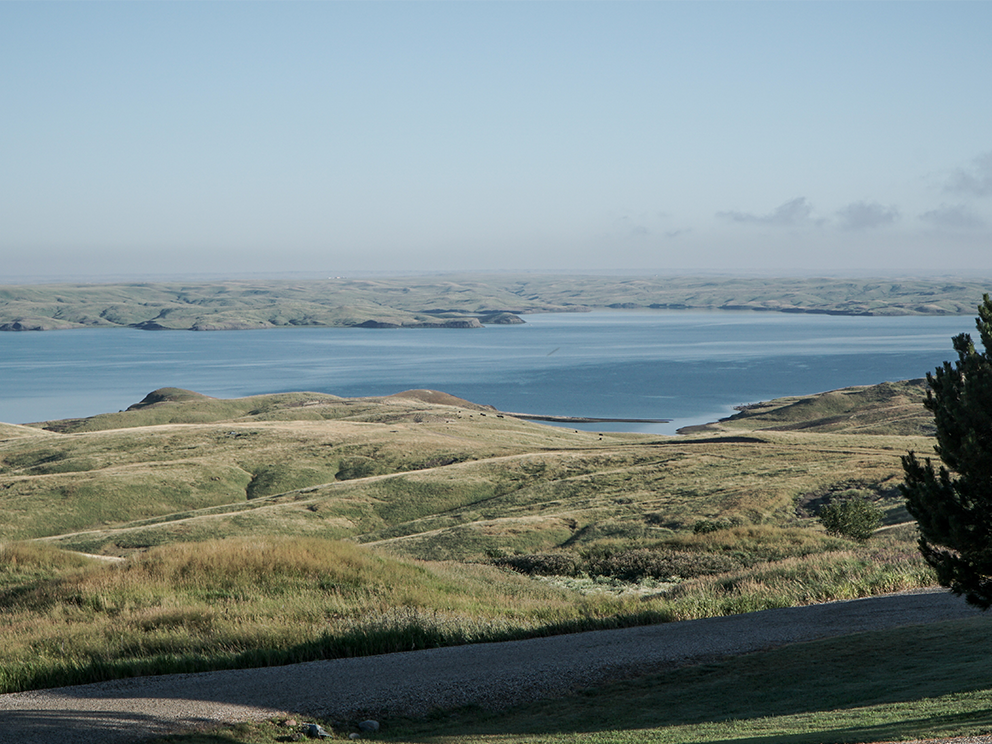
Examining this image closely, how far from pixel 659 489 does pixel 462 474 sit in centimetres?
1495

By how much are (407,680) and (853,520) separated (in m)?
24.4

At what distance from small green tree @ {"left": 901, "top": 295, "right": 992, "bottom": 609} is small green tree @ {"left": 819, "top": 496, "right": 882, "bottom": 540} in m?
19.3

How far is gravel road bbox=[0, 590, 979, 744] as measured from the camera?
1083 cm

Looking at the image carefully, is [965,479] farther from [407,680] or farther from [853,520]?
[853,520]

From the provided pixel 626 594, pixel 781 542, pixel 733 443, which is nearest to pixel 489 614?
pixel 626 594

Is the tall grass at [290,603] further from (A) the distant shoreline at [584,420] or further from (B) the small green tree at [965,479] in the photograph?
(A) the distant shoreline at [584,420]

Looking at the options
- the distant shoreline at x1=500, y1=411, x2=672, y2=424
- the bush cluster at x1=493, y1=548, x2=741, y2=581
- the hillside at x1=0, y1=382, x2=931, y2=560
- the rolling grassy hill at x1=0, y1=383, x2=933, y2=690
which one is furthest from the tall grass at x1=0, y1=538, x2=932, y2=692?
the distant shoreline at x1=500, y1=411, x2=672, y2=424

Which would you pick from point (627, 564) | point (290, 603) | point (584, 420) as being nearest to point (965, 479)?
point (290, 603)

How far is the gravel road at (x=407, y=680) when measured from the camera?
10828 millimetres

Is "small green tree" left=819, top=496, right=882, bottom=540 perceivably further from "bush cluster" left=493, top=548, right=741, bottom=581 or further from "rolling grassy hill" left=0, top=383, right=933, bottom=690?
"bush cluster" left=493, top=548, right=741, bottom=581

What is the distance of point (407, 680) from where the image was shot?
12.9m

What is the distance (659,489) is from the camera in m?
49.3

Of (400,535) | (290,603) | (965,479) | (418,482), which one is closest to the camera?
(965,479)

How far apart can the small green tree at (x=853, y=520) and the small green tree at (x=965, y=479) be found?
19.3 m
